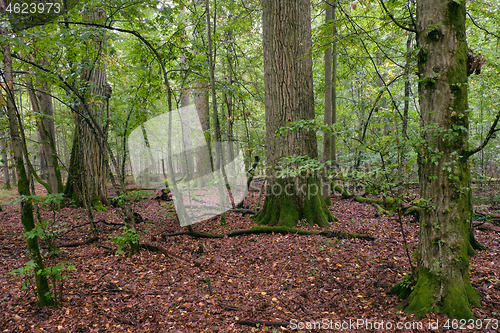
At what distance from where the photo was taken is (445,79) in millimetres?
2654

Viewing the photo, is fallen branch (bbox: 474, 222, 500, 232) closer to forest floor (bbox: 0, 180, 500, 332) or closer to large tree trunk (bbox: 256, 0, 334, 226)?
forest floor (bbox: 0, 180, 500, 332)

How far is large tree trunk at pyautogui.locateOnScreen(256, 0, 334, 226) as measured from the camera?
19.2 feet

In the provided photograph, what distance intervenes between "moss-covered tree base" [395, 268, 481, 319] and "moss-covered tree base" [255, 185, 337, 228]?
3.14m

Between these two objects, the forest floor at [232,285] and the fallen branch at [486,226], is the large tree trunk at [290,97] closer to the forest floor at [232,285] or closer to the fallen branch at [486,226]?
the forest floor at [232,285]

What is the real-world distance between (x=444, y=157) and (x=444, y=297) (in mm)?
1483

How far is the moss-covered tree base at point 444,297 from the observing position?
2.70 metres

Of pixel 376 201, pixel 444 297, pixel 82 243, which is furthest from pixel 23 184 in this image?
pixel 376 201

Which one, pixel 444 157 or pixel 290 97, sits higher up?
pixel 290 97

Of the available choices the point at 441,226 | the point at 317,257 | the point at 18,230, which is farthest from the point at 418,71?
the point at 18,230

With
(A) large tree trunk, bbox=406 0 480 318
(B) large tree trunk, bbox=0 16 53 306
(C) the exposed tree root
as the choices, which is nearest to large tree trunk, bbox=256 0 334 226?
(C) the exposed tree root

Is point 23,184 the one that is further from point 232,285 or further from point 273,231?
point 273,231

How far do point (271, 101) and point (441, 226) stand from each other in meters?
4.25

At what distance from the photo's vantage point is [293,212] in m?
6.18

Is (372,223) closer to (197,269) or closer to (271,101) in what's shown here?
(271,101)
